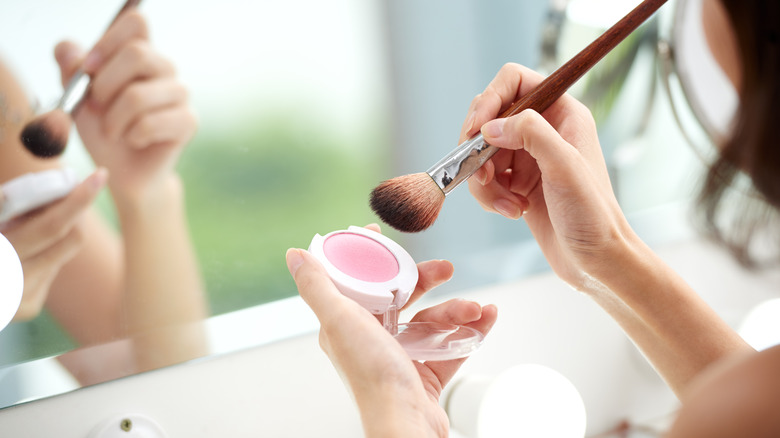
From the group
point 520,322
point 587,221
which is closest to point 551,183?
point 587,221

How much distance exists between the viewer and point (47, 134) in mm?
533

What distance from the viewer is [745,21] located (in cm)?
37

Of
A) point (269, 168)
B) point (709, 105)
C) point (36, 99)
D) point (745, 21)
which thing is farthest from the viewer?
point (709, 105)

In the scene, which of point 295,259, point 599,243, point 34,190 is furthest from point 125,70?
point 599,243

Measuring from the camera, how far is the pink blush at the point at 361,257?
0.54m

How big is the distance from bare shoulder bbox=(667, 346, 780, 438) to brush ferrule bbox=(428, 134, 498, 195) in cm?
30

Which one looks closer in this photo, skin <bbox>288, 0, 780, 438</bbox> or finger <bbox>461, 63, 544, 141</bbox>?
skin <bbox>288, 0, 780, 438</bbox>

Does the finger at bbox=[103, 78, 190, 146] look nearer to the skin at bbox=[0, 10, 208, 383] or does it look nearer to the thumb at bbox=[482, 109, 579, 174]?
the skin at bbox=[0, 10, 208, 383]

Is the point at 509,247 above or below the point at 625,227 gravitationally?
below

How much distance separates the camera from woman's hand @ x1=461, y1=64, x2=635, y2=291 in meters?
0.54

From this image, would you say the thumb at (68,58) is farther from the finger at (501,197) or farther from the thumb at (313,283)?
the finger at (501,197)

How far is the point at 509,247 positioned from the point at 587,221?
255mm

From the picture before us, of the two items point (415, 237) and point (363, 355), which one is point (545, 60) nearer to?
point (415, 237)

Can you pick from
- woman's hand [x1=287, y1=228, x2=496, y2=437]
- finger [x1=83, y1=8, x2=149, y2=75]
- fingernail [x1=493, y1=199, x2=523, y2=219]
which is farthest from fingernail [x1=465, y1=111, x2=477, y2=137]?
finger [x1=83, y1=8, x2=149, y2=75]
